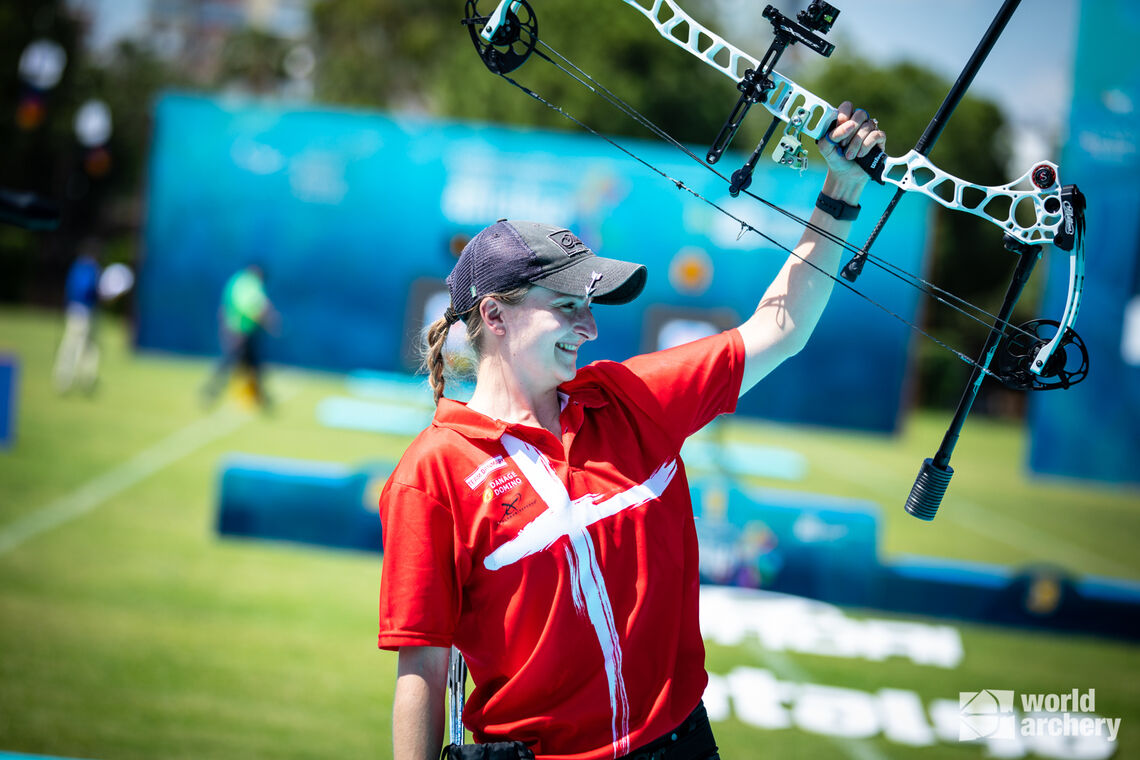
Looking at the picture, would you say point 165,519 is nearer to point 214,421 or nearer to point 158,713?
point 158,713

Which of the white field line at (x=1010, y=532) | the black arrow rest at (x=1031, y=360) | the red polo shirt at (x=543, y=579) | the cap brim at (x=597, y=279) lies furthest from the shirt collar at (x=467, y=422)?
the white field line at (x=1010, y=532)

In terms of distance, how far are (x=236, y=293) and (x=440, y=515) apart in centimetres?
1058

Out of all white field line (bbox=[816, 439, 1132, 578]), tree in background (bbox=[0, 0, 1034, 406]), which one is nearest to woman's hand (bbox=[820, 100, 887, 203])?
white field line (bbox=[816, 439, 1132, 578])

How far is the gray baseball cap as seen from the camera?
158 centimetres

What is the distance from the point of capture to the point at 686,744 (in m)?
1.64


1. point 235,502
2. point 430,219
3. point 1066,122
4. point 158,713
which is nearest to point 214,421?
point 430,219

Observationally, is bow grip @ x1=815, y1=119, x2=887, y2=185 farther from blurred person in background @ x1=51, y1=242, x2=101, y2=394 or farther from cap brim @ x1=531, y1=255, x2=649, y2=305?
blurred person in background @ x1=51, y1=242, x2=101, y2=394

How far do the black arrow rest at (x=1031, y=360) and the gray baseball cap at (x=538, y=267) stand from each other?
0.64 meters

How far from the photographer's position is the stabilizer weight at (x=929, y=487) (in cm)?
171

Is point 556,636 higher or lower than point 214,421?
higher

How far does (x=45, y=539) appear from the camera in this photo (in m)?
5.99

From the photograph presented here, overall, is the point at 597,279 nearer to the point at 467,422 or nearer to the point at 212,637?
the point at 467,422

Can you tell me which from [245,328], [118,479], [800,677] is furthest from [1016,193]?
[245,328]

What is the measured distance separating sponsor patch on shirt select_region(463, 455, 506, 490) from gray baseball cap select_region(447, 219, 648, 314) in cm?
26
